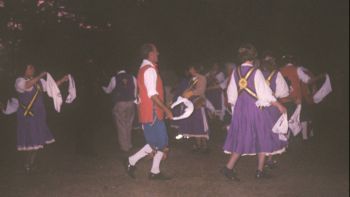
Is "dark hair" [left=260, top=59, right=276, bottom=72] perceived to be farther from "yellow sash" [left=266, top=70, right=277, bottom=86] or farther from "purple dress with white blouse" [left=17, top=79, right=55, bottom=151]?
"purple dress with white blouse" [left=17, top=79, right=55, bottom=151]

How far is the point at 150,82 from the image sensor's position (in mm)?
7348

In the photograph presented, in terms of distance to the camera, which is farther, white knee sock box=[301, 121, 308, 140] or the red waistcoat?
white knee sock box=[301, 121, 308, 140]

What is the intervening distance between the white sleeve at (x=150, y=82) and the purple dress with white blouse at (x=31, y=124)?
8.57 ft

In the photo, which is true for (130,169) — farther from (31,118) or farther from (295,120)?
(295,120)

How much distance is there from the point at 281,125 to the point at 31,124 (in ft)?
14.0

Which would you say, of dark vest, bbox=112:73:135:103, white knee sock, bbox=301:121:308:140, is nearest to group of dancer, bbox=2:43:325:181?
white knee sock, bbox=301:121:308:140

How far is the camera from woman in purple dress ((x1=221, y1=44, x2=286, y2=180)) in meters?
7.56

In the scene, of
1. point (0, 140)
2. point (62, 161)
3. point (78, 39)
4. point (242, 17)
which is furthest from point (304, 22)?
point (0, 140)

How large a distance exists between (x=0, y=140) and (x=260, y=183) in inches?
378

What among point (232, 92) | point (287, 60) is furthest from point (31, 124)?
point (287, 60)

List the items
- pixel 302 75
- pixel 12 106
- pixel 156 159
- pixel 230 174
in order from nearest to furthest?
pixel 230 174 < pixel 156 159 < pixel 12 106 < pixel 302 75

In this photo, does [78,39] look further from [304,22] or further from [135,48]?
[304,22]

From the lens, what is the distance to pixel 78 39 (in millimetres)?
10805

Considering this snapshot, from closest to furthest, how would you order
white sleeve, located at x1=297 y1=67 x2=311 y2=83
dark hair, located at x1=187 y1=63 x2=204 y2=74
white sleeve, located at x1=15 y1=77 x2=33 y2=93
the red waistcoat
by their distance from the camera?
1. the red waistcoat
2. white sleeve, located at x1=15 y1=77 x2=33 y2=93
3. dark hair, located at x1=187 y1=63 x2=204 y2=74
4. white sleeve, located at x1=297 y1=67 x2=311 y2=83
